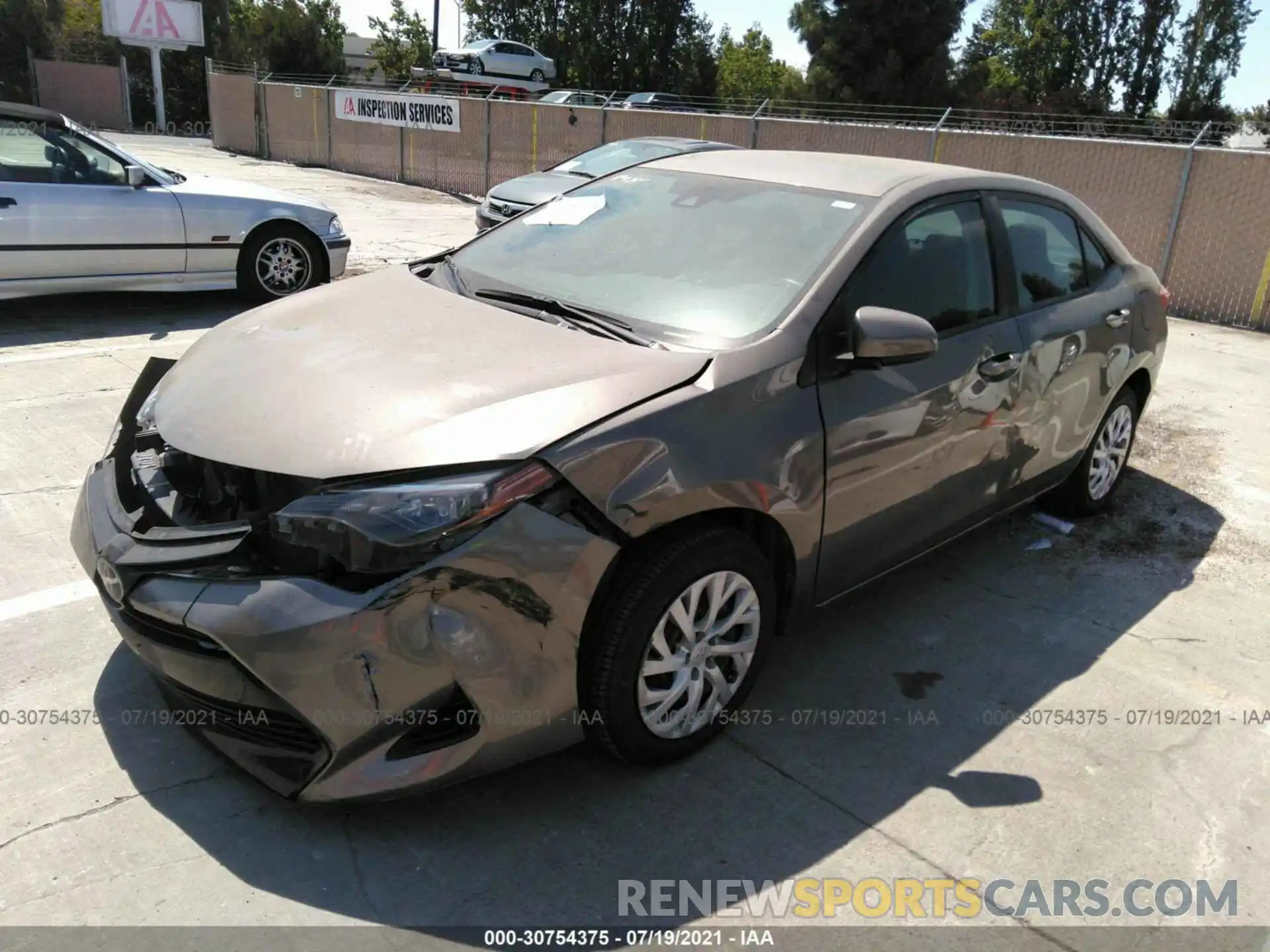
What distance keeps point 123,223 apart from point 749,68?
207 ft

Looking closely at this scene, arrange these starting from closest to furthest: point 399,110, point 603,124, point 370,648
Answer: point 370,648, point 603,124, point 399,110

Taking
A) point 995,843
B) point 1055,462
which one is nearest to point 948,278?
point 1055,462

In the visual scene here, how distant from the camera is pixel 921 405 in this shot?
3.39 meters

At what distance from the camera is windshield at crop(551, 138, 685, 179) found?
37.3 feet

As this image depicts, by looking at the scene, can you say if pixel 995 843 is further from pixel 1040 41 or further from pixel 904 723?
pixel 1040 41

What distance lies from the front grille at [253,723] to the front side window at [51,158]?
598 centimetres

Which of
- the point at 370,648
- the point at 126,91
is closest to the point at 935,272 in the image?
the point at 370,648

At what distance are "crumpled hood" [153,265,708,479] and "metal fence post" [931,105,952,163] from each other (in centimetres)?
1156

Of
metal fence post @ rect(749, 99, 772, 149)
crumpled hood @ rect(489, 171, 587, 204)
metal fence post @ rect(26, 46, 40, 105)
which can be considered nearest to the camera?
crumpled hood @ rect(489, 171, 587, 204)

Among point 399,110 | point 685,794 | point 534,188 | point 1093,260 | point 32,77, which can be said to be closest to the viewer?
point 685,794

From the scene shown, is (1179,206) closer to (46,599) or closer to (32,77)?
(46,599)

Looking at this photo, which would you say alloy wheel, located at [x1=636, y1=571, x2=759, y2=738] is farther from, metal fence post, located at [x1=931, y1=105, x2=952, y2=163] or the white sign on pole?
the white sign on pole

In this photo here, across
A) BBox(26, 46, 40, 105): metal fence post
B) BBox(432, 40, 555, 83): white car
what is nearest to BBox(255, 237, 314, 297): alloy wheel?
BBox(432, 40, 555, 83): white car

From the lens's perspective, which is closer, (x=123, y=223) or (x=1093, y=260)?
(x=1093, y=260)
